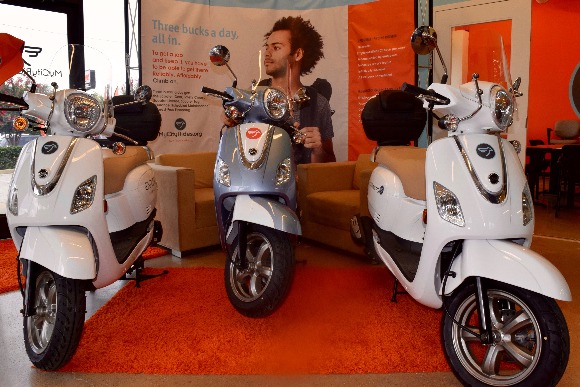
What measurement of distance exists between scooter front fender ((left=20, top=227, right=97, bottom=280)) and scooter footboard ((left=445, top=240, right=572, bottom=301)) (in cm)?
135

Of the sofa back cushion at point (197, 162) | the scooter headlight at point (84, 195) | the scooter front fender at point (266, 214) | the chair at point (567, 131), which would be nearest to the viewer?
the scooter headlight at point (84, 195)

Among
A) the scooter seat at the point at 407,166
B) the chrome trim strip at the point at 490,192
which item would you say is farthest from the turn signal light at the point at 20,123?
the chrome trim strip at the point at 490,192

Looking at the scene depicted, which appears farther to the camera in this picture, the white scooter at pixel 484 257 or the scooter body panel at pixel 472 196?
the scooter body panel at pixel 472 196

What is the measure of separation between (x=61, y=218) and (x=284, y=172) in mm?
1079

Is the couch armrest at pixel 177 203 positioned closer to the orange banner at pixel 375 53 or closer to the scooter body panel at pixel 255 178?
the scooter body panel at pixel 255 178

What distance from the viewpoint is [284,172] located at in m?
2.65

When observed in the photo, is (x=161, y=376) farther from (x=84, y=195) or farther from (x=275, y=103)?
(x=275, y=103)

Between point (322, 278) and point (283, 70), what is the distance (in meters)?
2.37

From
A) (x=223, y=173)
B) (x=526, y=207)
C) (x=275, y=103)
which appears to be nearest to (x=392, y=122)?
(x=275, y=103)

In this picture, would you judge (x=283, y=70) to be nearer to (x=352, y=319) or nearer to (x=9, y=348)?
(x=352, y=319)

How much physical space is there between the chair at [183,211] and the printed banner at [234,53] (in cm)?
106

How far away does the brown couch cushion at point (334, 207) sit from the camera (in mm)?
3719

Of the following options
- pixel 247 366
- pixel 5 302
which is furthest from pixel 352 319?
pixel 5 302

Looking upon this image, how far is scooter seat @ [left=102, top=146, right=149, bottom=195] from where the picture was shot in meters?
A: 2.54
